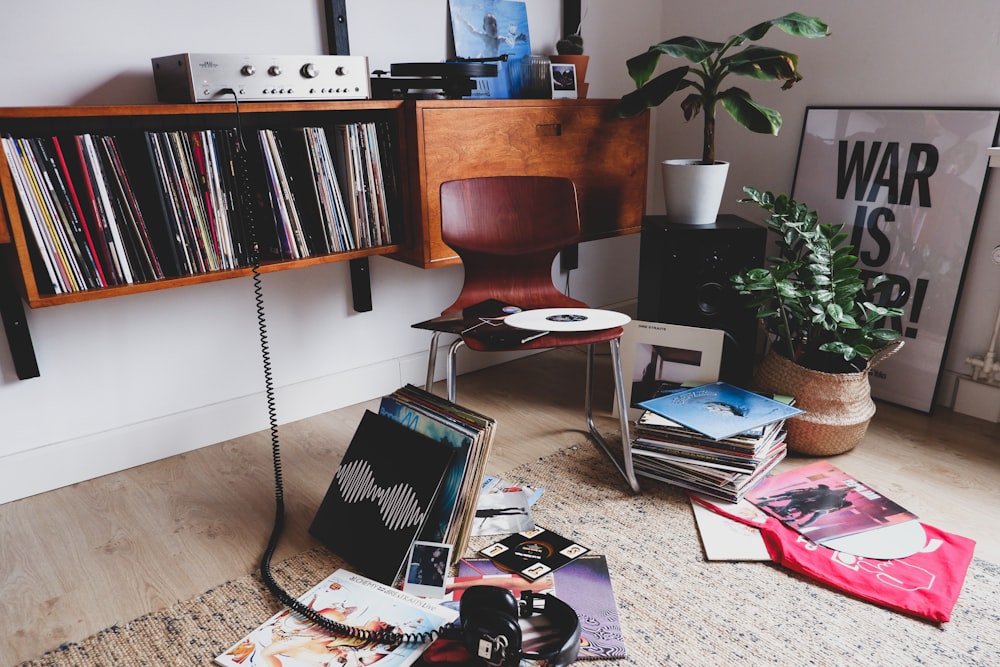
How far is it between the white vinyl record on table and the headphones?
663mm

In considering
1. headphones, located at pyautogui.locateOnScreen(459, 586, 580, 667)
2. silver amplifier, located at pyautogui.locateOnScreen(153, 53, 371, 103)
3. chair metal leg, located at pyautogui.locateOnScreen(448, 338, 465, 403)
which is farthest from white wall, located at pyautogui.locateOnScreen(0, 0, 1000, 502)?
headphones, located at pyautogui.locateOnScreen(459, 586, 580, 667)

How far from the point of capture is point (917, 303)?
2.44 metres

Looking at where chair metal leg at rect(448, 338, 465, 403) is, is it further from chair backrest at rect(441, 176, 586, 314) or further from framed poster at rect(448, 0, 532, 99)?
framed poster at rect(448, 0, 532, 99)

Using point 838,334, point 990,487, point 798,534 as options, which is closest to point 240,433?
point 798,534

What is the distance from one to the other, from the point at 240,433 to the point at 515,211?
1122 mm

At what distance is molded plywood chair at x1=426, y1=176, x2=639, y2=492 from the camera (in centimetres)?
217

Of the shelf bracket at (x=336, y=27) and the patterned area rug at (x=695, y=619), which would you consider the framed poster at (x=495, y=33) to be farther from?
the patterned area rug at (x=695, y=619)

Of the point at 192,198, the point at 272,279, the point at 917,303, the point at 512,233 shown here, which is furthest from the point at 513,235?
the point at 917,303

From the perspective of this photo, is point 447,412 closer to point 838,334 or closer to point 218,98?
point 218,98

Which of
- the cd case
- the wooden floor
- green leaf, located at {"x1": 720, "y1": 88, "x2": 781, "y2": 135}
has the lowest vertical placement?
the wooden floor

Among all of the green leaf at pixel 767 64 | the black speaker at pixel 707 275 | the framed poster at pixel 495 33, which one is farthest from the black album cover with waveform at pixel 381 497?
the green leaf at pixel 767 64

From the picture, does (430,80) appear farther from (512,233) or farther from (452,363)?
(452,363)

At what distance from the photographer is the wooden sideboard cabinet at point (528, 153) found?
2.13 metres

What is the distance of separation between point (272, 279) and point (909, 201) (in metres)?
2.06
